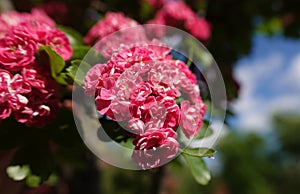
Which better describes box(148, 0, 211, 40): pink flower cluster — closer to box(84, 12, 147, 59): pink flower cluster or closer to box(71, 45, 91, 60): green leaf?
box(84, 12, 147, 59): pink flower cluster

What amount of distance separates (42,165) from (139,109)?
379 mm

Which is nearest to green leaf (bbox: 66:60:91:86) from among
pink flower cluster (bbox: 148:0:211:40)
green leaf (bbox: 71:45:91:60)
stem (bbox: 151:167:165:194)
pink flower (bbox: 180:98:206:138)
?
green leaf (bbox: 71:45:91:60)

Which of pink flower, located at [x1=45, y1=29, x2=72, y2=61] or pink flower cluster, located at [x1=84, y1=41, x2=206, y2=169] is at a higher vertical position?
pink flower cluster, located at [x1=84, y1=41, x2=206, y2=169]

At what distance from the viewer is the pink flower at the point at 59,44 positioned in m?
1.10

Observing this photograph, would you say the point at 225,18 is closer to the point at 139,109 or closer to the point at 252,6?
the point at 252,6

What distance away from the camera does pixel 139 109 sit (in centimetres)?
87

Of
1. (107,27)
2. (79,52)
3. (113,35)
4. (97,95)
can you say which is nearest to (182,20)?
(107,27)

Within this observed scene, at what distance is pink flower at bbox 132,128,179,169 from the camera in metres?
0.86

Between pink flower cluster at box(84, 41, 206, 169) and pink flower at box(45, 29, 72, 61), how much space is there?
178 millimetres

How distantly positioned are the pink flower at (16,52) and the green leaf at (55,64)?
0.09 ft

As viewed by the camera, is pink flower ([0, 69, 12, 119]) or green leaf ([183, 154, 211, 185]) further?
green leaf ([183, 154, 211, 185])

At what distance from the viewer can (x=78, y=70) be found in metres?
1.02

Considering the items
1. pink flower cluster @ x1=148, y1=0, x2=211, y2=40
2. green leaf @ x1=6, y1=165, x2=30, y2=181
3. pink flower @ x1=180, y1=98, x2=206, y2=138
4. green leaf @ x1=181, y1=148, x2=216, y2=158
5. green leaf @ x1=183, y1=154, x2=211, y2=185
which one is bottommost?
green leaf @ x1=6, y1=165, x2=30, y2=181

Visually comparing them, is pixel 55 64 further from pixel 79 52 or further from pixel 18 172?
pixel 18 172
